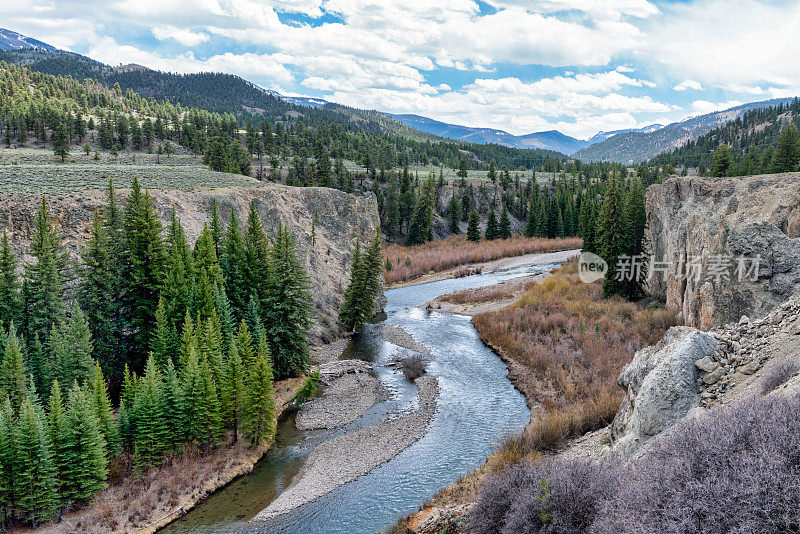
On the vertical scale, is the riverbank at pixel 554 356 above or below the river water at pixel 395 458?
above

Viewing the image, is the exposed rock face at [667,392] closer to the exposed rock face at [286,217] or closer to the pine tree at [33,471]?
the pine tree at [33,471]

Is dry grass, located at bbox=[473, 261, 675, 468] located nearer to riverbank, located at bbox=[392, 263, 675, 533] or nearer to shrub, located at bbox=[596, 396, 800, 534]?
riverbank, located at bbox=[392, 263, 675, 533]

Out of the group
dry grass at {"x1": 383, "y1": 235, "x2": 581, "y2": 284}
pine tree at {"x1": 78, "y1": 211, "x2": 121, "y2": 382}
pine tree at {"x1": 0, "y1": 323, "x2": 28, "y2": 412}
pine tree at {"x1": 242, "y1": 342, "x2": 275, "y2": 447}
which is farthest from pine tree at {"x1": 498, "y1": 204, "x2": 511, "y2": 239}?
pine tree at {"x1": 0, "y1": 323, "x2": 28, "y2": 412}

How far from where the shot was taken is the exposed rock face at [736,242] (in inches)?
882

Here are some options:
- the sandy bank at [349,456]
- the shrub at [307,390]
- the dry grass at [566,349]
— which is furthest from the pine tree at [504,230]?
the sandy bank at [349,456]

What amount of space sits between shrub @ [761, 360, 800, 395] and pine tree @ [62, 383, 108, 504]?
24.0 m

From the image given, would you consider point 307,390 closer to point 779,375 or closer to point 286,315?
point 286,315

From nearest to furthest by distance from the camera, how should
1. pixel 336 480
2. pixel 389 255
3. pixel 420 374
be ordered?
pixel 336 480, pixel 420 374, pixel 389 255

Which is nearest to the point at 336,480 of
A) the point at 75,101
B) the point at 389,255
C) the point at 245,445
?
the point at 245,445

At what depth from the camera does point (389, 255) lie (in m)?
87.9

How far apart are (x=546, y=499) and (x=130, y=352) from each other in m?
28.2

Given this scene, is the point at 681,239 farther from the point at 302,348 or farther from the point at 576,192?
the point at 576,192

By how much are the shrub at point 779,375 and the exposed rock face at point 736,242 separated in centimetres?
1303

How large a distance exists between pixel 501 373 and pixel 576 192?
4831 inches
